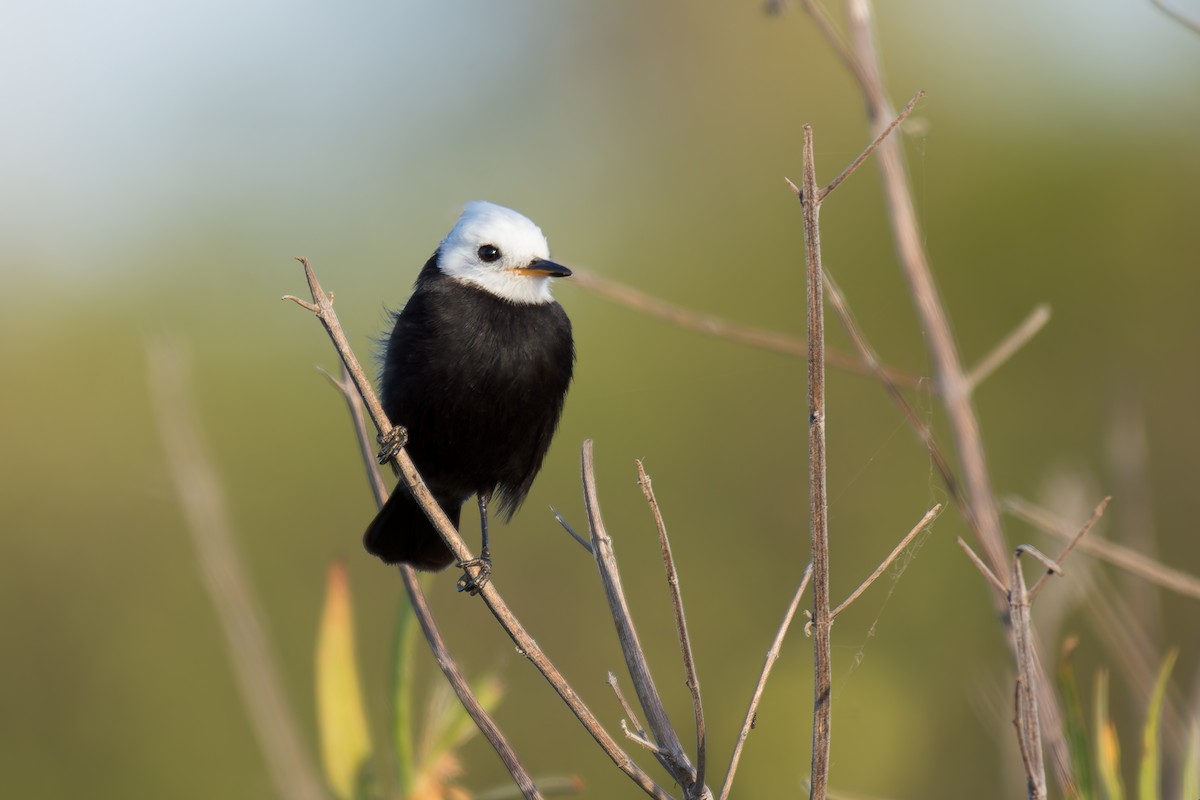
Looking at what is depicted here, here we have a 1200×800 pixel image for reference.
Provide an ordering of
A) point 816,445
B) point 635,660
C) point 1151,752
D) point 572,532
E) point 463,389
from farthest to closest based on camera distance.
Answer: point 463,389
point 572,532
point 1151,752
point 635,660
point 816,445

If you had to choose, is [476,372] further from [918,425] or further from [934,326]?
[918,425]

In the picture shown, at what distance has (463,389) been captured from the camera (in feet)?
12.7

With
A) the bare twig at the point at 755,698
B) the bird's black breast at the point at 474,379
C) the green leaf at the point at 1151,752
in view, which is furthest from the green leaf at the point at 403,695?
the green leaf at the point at 1151,752

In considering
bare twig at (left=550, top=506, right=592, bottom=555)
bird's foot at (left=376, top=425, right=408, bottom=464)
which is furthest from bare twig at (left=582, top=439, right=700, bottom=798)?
bird's foot at (left=376, top=425, right=408, bottom=464)

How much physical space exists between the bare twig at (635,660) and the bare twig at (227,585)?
3.16 ft

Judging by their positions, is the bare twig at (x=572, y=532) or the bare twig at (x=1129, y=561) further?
the bare twig at (x=1129, y=561)

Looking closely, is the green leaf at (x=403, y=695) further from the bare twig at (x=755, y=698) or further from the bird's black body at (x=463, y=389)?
the bird's black body at (x=463, y=389)

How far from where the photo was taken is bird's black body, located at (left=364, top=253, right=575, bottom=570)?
3.88 m

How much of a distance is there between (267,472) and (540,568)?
7.47 ft

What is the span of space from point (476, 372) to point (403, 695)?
1.37m

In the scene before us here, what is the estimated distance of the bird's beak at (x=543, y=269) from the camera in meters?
3.83

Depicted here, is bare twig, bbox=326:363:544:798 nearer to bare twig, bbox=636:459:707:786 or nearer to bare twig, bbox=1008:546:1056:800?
bare twig, bbox=636:459:707:786

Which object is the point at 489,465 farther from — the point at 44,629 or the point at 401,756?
the point at 44,629

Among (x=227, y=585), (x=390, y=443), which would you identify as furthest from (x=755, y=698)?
(x=390, y=443)
